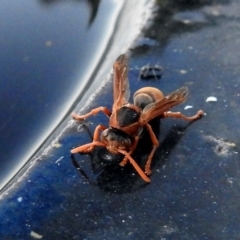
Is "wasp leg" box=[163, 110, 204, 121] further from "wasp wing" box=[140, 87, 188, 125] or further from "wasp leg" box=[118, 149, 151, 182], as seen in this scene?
Answer: "wasp leg" box=[118, 149, 151, 182]

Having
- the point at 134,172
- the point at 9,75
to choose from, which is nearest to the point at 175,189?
the point at 134,172

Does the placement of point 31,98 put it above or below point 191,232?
above

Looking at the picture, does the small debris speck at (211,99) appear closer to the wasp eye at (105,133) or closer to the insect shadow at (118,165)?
the insect shadow at (118,165)

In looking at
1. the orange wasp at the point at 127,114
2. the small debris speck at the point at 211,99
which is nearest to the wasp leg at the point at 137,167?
the orange wasp at the point at 127,114

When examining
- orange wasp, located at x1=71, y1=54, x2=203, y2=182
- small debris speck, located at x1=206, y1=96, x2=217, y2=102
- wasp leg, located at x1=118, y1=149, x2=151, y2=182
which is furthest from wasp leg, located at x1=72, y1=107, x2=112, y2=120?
small debris speck, located at x1=206, y1=96, x2=217, y2=102

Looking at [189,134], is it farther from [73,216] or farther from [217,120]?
[73,216]

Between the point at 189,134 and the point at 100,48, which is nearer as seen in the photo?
the point at 189,134

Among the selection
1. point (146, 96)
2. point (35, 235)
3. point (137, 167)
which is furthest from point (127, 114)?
point (35, 235)
